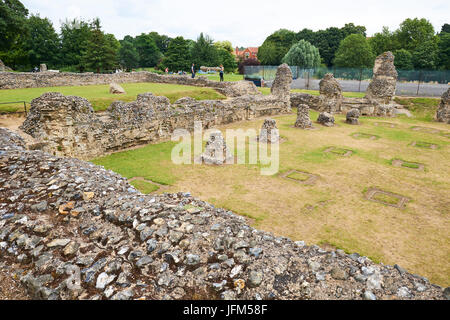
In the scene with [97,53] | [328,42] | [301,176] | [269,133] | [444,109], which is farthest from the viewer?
[328,42]

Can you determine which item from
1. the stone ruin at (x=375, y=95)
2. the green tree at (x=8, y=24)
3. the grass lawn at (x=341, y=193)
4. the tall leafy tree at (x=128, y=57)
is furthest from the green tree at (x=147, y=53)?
the grass lawn at (x=341, y=193)

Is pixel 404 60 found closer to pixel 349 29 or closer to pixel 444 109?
pixel 349 29

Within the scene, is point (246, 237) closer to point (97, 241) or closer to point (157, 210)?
point (157, 210)

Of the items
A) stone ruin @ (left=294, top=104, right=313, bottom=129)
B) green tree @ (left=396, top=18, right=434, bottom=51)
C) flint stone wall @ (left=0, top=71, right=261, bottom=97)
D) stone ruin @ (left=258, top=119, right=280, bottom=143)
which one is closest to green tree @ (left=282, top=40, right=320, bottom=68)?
green tree @ (left=396, top=18, right=434, bottom=51)

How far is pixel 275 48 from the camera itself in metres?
71.0

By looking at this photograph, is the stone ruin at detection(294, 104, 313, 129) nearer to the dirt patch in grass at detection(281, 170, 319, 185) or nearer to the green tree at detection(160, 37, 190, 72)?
the dirt patch in grass at detection(281, 170, 319, 185)

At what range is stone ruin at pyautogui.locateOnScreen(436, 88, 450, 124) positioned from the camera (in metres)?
20.7

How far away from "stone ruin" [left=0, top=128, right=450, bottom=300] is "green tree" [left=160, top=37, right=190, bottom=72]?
5329 centimetres

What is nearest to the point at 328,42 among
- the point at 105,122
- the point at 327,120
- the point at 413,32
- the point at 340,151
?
the point at 413,32

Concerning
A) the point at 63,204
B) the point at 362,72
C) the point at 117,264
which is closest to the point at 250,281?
the point at 117,264

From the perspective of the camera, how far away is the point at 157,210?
482 cm

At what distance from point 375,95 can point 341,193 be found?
59.8 feet

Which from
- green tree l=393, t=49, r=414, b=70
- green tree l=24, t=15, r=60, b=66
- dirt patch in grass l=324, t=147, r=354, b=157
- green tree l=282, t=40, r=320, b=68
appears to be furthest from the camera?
green tree l=282, t=40, r=320, b=68

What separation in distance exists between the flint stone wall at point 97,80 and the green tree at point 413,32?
5335 cm
